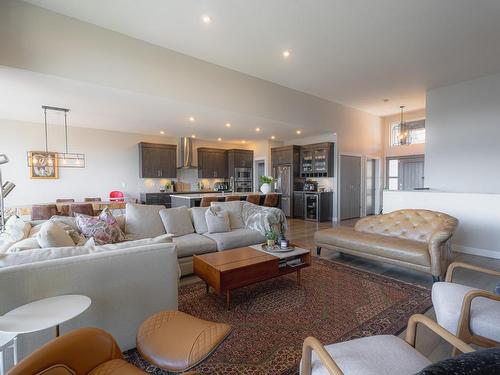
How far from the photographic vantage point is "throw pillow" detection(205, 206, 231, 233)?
411 cm

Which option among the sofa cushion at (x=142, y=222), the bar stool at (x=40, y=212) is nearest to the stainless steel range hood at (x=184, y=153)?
the bar stool at (x=40, y=212)

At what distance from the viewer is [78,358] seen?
1.11m

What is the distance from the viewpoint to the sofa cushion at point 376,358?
116cm

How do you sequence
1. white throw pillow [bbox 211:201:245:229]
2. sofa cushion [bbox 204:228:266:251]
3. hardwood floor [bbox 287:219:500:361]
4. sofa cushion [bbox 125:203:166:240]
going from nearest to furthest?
hardwood floor [bbox 287:219:500:361]
sofa cushion [bbox 125:203:166:240]
sofa cushion [bbox 204:228:266:251]
white throw pillow [bbox 211:201:245:229]

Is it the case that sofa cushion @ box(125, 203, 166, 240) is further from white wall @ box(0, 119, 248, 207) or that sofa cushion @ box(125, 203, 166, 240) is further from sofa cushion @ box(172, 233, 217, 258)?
white wall @ box(0, 119, 248, 207)

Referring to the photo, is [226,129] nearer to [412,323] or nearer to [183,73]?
[183,73]

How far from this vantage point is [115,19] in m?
3.55

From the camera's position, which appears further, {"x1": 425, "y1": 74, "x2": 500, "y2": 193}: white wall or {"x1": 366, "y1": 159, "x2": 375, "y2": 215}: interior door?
{"x1": 366, "y1": 159, "x2": 375, "y2": 215}: interior door

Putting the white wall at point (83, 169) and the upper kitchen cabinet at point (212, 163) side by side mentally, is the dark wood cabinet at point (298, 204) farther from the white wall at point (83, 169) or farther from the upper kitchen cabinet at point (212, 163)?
the white wall at point (83, 169)

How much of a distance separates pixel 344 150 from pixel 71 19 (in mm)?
7037

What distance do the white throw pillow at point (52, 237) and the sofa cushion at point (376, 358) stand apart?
2428 mm

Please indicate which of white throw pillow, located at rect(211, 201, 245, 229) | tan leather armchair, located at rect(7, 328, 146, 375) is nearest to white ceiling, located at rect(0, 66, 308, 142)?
white throw pillow, located at rect(211, 201, 245, 229)

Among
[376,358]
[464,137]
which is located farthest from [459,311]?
[464,137]

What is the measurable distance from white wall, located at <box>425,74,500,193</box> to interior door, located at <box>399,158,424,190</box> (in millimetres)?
2404
